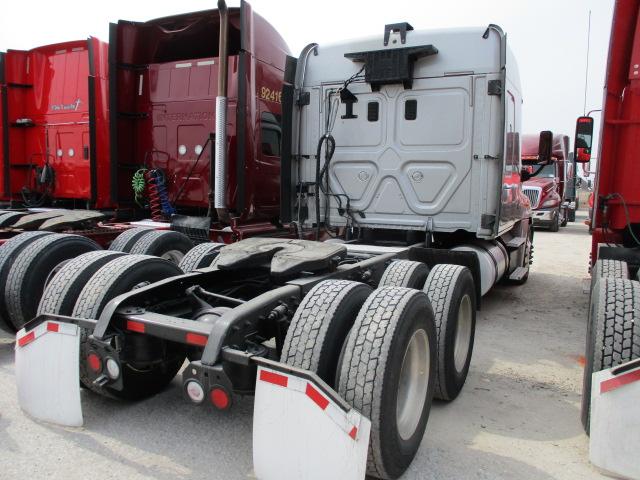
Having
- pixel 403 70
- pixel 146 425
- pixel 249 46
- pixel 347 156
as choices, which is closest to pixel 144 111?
pixel 249 46

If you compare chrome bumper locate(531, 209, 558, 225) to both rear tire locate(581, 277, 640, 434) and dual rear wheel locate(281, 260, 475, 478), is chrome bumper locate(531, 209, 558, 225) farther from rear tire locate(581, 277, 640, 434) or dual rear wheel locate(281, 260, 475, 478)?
dual rear wheel locate(281, 260, 475, 478)

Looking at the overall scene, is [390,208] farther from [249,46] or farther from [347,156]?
[249,46]

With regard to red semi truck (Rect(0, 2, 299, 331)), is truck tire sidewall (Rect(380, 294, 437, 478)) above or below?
below

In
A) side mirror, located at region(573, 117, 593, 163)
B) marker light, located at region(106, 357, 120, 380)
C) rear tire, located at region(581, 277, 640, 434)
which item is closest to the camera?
marker light, located at region(106, 357, 120, 380)

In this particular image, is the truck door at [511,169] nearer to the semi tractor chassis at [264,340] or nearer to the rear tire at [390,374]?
the semi tractor chassis at [264,340]

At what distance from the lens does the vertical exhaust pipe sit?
5.85 meters

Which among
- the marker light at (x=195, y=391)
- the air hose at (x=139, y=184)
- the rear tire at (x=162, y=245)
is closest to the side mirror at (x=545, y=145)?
the rear tire at (x=162, y=245)

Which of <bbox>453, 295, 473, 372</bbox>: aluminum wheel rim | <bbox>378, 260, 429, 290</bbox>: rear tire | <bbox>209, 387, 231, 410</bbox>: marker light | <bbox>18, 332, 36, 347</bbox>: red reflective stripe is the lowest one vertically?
<bbox>453, 295, 473, 372</bbox>: aluminum wheel rim

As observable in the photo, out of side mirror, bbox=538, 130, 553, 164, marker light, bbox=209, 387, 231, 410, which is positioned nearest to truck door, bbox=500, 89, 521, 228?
side mirror, bbox=538, 130, 553, 164

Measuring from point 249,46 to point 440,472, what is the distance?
5359 millimetres

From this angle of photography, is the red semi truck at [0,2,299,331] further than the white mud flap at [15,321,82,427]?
Yes

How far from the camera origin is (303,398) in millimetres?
2215

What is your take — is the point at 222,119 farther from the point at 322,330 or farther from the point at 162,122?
the point at 322,330

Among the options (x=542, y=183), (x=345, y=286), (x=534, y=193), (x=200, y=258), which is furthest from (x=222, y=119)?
(x=542, y=183)
